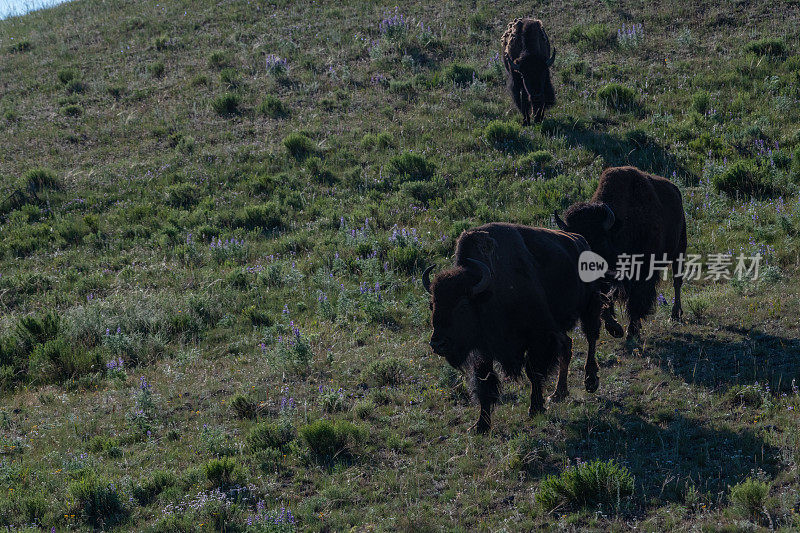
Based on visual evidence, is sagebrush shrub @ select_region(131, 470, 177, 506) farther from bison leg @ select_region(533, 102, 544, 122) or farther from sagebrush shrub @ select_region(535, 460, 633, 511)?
bison leg @ select_region(533, 102, 544, 122)

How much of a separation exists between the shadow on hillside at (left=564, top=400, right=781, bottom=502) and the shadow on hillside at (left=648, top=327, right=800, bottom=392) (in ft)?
3.31

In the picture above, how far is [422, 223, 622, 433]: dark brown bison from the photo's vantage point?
709 cm

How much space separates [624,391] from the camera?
27.2ft

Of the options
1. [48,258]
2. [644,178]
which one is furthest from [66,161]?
[644,178]

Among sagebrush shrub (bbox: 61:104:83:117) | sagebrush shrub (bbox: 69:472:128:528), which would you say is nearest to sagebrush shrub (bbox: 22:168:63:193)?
sagebrush shrub (bbox: 61:104:83:117)

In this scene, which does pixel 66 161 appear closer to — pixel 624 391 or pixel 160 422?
pixel 160 422

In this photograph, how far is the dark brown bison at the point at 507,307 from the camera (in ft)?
23.2

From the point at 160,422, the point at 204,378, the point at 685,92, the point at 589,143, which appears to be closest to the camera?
the point at 160,422

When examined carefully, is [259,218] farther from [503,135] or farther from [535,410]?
[535,410]

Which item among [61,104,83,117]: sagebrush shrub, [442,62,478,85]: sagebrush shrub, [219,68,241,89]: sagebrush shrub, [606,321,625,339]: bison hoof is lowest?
[606,321,625,339]: bison hoof

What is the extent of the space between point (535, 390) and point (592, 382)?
0.89m

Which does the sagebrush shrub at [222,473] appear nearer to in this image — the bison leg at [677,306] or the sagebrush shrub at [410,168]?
the bison leg at [677,306]

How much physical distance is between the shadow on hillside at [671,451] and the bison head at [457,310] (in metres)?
1.46

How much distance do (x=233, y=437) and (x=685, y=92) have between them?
564 inches
